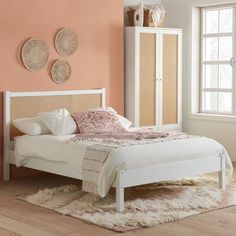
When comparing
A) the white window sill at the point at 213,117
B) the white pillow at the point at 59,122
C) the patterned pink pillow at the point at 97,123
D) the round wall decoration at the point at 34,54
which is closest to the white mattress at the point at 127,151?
the white pillow at the point at 59,122

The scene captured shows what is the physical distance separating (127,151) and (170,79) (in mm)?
2743

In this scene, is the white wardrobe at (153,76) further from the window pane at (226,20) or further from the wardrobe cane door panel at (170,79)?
the window pane at (226,20)

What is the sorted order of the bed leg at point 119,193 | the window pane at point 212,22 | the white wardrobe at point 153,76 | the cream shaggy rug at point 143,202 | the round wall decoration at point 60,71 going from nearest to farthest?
the cream shaggy rug at point 143,202
the bed leg at point 119,193
the round wall decoration at point 60,71
the white wardrobe at point 153,76
the window pane at point 212,22

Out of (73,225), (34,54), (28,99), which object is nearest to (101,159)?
(73,225)

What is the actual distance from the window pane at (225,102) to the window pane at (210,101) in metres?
0.10

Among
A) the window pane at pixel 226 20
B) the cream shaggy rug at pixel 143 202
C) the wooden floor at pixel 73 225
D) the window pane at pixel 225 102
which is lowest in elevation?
the wooden floor at pixel 73 225

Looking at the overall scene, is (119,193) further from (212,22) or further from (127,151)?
(212,22)

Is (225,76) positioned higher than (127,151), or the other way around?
(225,76)

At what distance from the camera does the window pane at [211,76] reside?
744cm

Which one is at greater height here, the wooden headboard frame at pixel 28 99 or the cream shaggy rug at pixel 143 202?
the wooden headboard frame at pixel 28 99

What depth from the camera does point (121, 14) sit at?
22.9 feet

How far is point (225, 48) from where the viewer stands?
728cm

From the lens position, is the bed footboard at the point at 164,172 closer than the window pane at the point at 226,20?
Yes

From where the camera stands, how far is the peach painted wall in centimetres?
598
